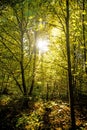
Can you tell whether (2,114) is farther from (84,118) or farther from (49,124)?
(84,118)

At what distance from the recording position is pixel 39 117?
12070 millimetres

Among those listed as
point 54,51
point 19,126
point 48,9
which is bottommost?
point 19,126

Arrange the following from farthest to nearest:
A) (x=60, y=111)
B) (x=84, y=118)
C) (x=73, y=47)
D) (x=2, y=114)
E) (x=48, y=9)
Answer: (x=73, y=47) → (x=2, y=114) → (x=60, y=111) → (x=84, y=118) → (x=48, y=9)

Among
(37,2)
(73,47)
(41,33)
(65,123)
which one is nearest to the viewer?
(37,2)

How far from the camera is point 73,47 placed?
17.1 m

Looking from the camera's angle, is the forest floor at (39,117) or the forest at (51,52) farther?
the forest floor at (39,117)

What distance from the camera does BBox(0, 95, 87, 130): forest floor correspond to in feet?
36.2

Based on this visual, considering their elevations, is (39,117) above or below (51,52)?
below

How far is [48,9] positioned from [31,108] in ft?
23.2

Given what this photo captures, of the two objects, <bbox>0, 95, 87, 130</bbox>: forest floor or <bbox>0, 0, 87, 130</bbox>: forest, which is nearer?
<bbox>0, 0, 87, 130</bbox>: forest

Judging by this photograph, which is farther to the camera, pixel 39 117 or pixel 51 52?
pixel 51 52

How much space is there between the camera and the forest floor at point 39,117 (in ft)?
36.2

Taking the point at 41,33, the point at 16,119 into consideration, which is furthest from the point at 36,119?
the point at 41,33

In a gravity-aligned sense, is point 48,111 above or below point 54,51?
below
